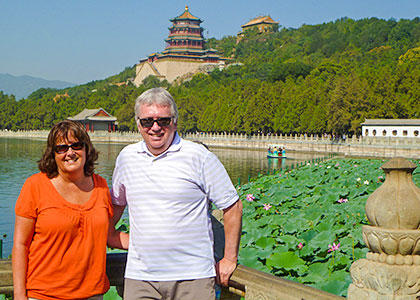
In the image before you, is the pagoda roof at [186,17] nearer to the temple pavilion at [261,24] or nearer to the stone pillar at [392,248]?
the temple pavilion at [261,24]

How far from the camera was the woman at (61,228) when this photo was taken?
2623 millimetres

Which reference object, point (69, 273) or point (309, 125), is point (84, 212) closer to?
point (69, 273)

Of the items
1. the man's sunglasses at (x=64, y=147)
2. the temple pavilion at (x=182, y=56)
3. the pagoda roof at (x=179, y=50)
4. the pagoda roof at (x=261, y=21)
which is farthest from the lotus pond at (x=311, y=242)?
the pagoda roof at (x=261, y=21)

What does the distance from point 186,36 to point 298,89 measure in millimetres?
64085

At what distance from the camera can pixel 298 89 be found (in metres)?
52.2

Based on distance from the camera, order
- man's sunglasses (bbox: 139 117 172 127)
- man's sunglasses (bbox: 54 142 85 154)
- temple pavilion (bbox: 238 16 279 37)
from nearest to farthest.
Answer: man's sunglasses (bbox: 54 142 85 154) < man's sunglasses (bbox: 139 117 172 127) < temple pavilion (bbox: 238 16 279 37)

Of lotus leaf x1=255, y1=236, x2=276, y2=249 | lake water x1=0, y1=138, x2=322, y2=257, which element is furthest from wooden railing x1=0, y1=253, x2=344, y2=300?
lake water x1=0, y1=138, x2=322, y2=257

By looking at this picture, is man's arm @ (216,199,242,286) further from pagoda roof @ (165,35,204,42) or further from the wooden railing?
pagoda roof @ (165,35,204,42)

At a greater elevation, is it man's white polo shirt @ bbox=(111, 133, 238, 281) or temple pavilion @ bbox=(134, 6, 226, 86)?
temple pavilion @ bbox=(134, 6, 226, 86)

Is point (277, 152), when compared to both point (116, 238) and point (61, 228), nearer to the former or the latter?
point (116, 238)

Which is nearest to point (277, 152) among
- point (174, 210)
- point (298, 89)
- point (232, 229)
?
point (298, 89)

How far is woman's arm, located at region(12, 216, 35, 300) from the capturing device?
261 centimetres

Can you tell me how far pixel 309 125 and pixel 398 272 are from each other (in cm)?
4541

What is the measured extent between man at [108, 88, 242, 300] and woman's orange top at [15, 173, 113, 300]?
22 centimetres
